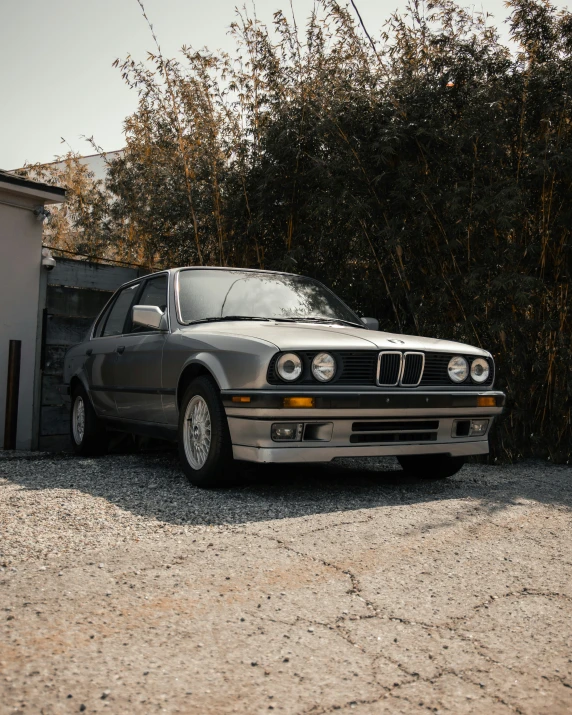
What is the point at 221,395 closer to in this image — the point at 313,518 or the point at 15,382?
the point at 313,518

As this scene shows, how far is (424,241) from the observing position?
7.13m

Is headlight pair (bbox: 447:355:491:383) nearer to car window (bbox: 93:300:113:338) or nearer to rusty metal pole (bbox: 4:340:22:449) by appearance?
car window (bbox: 93:300:113:338)

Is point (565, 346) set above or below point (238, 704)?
above

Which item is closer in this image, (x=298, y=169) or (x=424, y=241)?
(x=424, y=241)

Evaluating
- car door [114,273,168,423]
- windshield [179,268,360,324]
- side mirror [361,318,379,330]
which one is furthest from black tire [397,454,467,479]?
car door [114,273,168,423]

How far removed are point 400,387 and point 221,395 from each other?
1.09 metres

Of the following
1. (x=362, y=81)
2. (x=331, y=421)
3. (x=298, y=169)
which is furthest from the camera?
(x=298, y=169)

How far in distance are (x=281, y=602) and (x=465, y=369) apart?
2890 millimetres

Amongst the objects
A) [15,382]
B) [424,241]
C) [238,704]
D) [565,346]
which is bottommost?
[238,704]

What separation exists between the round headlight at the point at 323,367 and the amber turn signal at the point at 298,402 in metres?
0.18

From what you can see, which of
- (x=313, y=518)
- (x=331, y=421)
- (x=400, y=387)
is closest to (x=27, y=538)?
(x=313, y=518)

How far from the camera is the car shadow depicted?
4336 mm

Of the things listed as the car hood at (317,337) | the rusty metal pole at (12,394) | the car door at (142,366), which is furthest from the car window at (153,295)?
the rusty metal pole at (12,394)

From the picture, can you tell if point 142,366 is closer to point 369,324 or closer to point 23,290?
point 369,324
